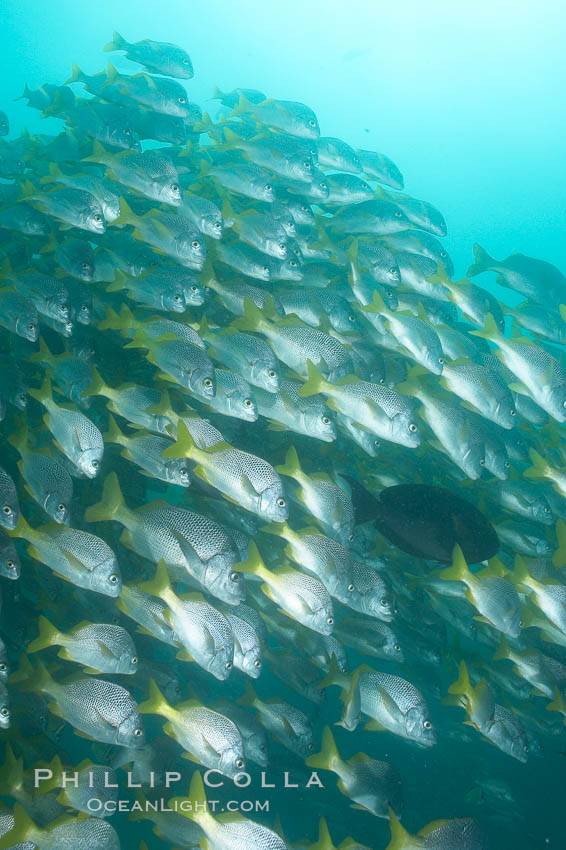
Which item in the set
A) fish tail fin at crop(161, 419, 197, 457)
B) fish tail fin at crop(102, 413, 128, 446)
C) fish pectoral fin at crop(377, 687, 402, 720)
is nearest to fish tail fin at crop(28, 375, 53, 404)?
fish tail fin at crop(102, 413, 128, 446)

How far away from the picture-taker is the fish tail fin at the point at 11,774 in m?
3.30

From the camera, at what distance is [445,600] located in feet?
18.6

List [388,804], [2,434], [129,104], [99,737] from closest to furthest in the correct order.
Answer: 1. [99,737]
2. [388,804]
3. [2,434]
4. [129,104]

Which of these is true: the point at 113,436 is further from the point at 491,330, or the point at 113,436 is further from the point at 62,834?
the point at 491,330

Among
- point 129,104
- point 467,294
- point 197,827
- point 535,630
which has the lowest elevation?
point 197,827

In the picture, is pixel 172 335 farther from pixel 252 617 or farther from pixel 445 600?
pixel 445 600

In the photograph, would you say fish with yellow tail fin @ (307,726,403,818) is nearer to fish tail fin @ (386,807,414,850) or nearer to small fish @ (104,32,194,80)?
fish tail fin @ (386,807,414,850)

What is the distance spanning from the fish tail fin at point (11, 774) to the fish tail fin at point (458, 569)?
3334mm

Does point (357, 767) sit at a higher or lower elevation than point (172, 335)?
lower

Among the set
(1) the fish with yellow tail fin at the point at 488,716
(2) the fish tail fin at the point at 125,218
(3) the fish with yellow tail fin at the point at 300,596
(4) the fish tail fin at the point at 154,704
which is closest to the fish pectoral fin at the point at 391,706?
(1) the fish with yellow tail fin at the point at 488,716

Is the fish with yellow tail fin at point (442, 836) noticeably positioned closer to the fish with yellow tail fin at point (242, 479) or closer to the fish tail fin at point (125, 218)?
the fish with yellow tail fin at point (242, 479)

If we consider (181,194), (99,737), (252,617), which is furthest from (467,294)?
(99,737)

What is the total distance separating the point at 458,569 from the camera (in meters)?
4.05

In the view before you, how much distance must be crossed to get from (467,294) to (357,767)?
4779 mm
